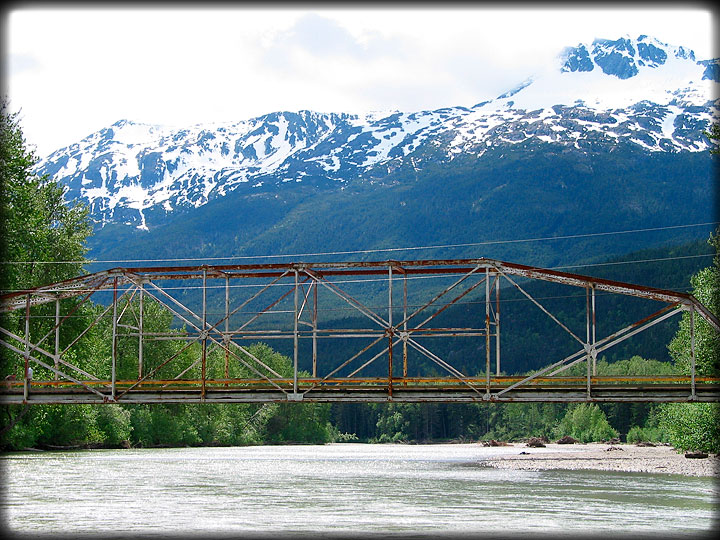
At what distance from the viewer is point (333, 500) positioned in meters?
46.2

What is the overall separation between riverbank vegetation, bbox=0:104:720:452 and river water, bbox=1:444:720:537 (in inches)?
259

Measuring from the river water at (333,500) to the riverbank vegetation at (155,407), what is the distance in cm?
657

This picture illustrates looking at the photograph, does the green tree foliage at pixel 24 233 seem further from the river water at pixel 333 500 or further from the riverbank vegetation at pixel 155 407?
the river water at pixel 333 500

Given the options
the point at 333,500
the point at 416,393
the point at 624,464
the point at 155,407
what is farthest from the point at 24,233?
the point at 155,407

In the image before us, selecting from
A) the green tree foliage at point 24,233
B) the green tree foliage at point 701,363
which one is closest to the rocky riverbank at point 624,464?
the green tree foliage at point 701,363

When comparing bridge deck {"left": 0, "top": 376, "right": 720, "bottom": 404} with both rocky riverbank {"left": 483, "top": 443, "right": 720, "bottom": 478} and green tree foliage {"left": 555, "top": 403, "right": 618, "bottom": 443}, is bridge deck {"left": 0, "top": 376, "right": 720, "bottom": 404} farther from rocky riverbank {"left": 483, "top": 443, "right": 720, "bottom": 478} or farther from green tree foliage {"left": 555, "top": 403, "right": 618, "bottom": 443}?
green tree foliage {"left": 555, "top": 403, "right": 618, "bottom": 443}

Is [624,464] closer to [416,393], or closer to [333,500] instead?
Answer: [333,500]

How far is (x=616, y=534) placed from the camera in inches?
1366

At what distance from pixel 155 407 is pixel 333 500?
58.8 m

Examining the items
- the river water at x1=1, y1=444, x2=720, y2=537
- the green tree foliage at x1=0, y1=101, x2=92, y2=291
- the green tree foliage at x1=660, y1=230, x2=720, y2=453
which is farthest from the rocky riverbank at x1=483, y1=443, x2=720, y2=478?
the green tree foliage at x1=0, y1=101, x2=92, y2=291

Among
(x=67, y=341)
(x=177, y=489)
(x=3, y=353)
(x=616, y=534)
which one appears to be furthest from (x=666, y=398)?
(x=67, y=341)

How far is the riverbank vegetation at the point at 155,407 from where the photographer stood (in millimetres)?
58031

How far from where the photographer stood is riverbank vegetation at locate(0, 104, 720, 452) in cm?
5803

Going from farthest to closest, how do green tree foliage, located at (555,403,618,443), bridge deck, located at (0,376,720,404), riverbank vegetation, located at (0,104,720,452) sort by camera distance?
green tree foliage, located at (555,403,618,443) < riverbank vegetation, located at (0,104,720,452) < bridge deck, located at (0,376,720,404)
